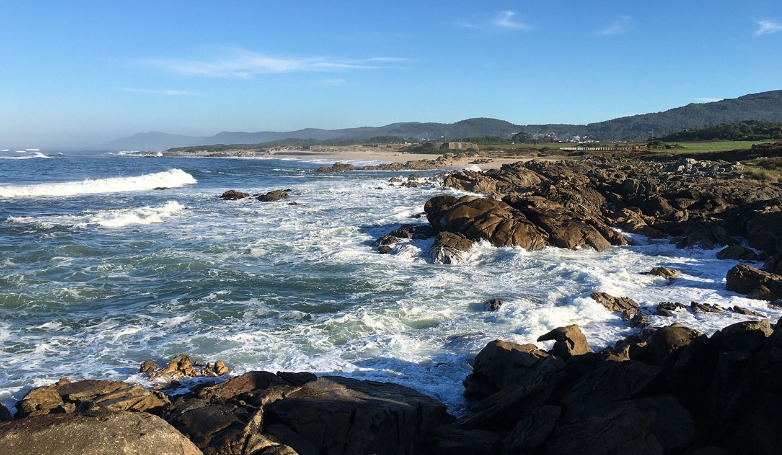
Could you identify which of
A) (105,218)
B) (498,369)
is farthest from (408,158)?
(498,369)

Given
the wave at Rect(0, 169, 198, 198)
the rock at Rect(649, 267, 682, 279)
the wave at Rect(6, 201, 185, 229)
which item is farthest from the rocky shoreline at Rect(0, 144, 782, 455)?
the wave at Rect(0, 169, 198, 198)

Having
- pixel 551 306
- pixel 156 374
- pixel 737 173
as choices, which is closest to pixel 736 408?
pixel 551 306

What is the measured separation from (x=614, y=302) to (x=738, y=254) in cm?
759

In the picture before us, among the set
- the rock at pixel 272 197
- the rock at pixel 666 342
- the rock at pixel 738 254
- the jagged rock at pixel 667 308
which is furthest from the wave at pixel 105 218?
the rock at pixel 738 254

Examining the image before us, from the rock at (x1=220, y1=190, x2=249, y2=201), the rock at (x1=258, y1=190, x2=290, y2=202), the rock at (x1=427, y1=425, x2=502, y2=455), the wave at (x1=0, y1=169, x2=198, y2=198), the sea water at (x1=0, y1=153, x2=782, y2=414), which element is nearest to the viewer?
the rock at (x1=427, y1=425, x2=502, y2=455)

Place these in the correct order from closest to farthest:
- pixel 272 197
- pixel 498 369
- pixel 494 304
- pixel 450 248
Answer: pixel 498 369, pixel 494 304, pixel 450 248, pixel 272 197

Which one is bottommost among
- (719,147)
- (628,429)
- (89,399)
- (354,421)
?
(89,399)

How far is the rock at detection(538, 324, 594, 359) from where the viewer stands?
8.61 metres

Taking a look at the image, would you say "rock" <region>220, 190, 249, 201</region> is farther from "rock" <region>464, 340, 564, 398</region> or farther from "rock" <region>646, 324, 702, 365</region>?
"rock" <region>646, 324, 702, 365</region>

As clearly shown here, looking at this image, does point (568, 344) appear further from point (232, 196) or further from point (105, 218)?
point (232, 196)

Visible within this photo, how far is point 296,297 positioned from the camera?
44.0 ft

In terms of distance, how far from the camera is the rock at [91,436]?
157 inches

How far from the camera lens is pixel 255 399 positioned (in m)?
6.87

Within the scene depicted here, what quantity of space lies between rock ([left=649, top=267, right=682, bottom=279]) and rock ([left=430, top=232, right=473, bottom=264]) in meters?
5.74
